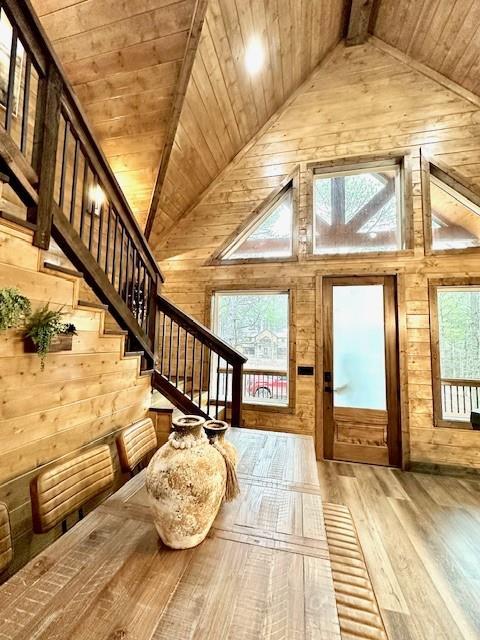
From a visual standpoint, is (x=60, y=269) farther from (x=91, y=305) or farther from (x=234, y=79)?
(x=234, y=79)

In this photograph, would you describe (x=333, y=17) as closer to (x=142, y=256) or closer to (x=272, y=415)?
(x=142, y=256)

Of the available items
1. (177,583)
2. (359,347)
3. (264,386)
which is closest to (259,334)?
(264,386)

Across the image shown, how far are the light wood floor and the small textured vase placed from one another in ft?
4.21

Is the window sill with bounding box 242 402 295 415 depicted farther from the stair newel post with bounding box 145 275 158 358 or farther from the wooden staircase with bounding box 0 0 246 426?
the stair newel post with bounding box 145 275 158 358

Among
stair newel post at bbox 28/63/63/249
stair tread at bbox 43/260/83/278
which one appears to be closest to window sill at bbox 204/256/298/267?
stair tread at bbox 43/260/83/278

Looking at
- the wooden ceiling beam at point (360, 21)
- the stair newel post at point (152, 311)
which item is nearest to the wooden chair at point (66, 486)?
the stair newel post at point (152, 311)

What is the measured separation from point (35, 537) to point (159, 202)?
354cm

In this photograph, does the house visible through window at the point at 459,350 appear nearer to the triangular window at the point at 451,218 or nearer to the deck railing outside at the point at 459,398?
the deck railing outside at the point at 459,398

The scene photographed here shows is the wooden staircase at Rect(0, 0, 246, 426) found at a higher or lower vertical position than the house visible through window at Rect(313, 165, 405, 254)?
lower

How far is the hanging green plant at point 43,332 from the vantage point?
4.79ft

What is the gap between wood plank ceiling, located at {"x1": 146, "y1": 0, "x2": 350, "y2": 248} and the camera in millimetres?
2752

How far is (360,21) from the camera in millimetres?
3723

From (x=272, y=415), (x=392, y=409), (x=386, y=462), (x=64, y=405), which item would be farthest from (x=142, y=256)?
(x=386, y=462)

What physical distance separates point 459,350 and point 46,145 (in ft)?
14.3
